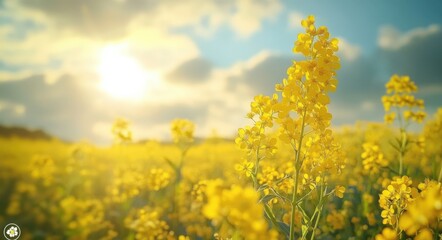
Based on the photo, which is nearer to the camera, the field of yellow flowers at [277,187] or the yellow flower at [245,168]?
the field of yellow flowers at [277,187]

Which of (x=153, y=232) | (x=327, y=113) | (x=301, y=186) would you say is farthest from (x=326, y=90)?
(x=153, y=232)

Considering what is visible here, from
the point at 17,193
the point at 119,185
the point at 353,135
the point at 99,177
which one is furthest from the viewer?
the point at 353,135

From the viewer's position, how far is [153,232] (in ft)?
11.5

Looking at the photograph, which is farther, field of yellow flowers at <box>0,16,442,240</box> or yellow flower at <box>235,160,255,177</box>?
yellow flower at <box>235,160,255,177</box>

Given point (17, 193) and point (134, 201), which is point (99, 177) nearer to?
point (17, 193)

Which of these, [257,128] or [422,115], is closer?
[257,128]

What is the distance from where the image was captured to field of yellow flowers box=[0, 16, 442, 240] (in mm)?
2375

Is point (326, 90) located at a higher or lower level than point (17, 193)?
higher

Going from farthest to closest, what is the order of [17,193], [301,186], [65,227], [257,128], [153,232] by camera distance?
[17,193], [65,227], [153,232], [301,186], [257,128]

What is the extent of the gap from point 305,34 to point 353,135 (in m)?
Answer: 8.90

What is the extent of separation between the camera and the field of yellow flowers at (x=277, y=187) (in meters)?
2.38

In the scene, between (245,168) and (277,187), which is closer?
(245,168)

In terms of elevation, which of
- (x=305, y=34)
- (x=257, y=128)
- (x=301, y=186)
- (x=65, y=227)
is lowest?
(x=65, y=227)

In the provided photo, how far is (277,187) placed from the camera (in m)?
3.77
